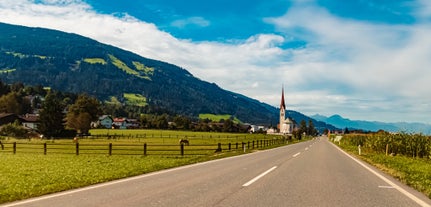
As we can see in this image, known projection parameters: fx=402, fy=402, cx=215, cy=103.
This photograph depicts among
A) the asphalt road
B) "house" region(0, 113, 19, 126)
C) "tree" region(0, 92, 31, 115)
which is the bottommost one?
the asphalt road

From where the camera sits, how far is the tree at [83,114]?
329 ft

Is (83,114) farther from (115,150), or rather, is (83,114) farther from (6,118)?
(115,150)

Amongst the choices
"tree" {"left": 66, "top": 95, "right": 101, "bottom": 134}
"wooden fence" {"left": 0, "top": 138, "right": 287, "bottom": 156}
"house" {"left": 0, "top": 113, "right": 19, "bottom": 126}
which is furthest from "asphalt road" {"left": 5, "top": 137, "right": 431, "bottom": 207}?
"house" {"left": 0, "top": 113, "right": 19, "bottom": 126}

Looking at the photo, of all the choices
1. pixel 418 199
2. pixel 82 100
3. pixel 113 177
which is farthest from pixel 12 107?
pixel 418 199

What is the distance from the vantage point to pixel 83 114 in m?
101

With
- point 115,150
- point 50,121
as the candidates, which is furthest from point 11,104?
point 115,150

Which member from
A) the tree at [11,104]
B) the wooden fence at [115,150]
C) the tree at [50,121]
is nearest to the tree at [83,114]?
the tree at [50,121]

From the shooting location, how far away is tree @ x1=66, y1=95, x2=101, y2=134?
10025 cm

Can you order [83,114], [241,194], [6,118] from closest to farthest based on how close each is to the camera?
[241,194] < [83,114] < [6,118]

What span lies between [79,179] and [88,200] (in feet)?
16.3

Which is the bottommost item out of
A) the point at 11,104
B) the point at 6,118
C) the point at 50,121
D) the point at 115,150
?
the point at 115,150

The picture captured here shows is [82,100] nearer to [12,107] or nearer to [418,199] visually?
[12,107]

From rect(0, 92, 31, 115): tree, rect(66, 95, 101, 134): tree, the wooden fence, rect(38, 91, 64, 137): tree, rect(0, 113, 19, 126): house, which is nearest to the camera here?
the wooden fence

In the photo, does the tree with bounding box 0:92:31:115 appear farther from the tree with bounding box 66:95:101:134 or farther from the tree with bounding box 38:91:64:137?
the tree with bounding box 38:91:64:137
